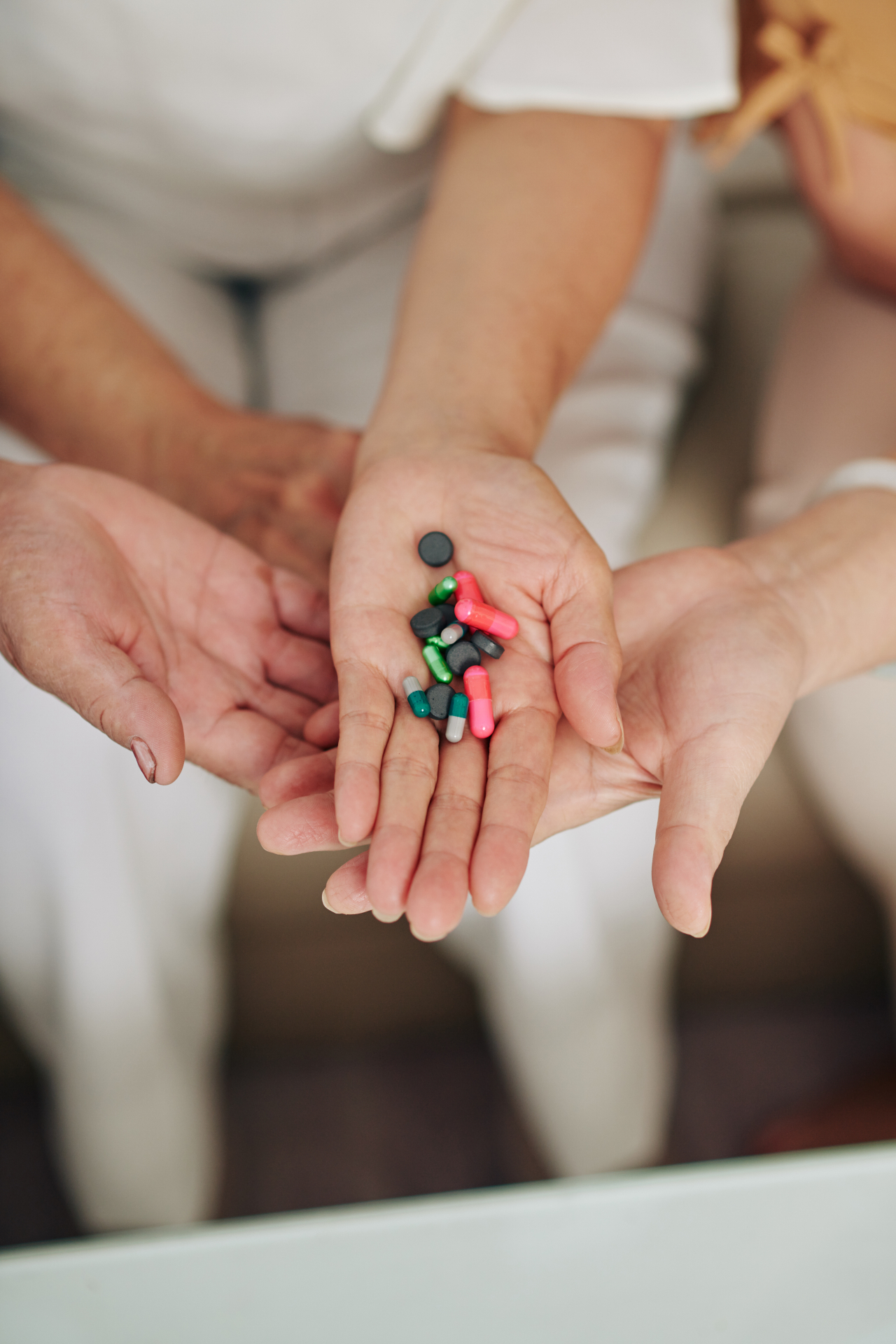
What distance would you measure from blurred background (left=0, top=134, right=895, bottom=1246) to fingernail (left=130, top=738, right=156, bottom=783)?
2.15ft

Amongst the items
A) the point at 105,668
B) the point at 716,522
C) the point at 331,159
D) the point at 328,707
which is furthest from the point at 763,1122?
the point at 331,159

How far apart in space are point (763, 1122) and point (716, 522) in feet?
3.24

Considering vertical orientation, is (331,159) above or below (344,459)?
above

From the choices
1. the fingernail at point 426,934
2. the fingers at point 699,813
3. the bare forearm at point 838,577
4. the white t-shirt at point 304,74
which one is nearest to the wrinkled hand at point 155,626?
the fingernail at point 426,934

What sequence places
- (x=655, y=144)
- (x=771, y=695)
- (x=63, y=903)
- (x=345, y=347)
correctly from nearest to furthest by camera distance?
(x=771, y=695), (x=63, y=903), (x=655, y=144), (x=345, y=347)

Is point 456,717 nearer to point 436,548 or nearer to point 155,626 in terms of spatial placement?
point 436,548

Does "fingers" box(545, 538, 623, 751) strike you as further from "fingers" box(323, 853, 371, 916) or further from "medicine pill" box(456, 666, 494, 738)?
"fingers" box(323, 853, 371, 916)

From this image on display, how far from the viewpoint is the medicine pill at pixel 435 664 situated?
89 cm

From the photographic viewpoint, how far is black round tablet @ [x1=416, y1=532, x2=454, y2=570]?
92 centimetres

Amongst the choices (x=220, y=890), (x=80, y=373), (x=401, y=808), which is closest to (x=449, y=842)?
(x=401, y=808)

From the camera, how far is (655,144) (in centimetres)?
134

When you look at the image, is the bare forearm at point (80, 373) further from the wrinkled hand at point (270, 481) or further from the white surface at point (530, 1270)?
the white surface at point (530, 1270)

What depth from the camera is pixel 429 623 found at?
893 mm

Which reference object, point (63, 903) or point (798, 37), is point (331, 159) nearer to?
point (798, 37)
